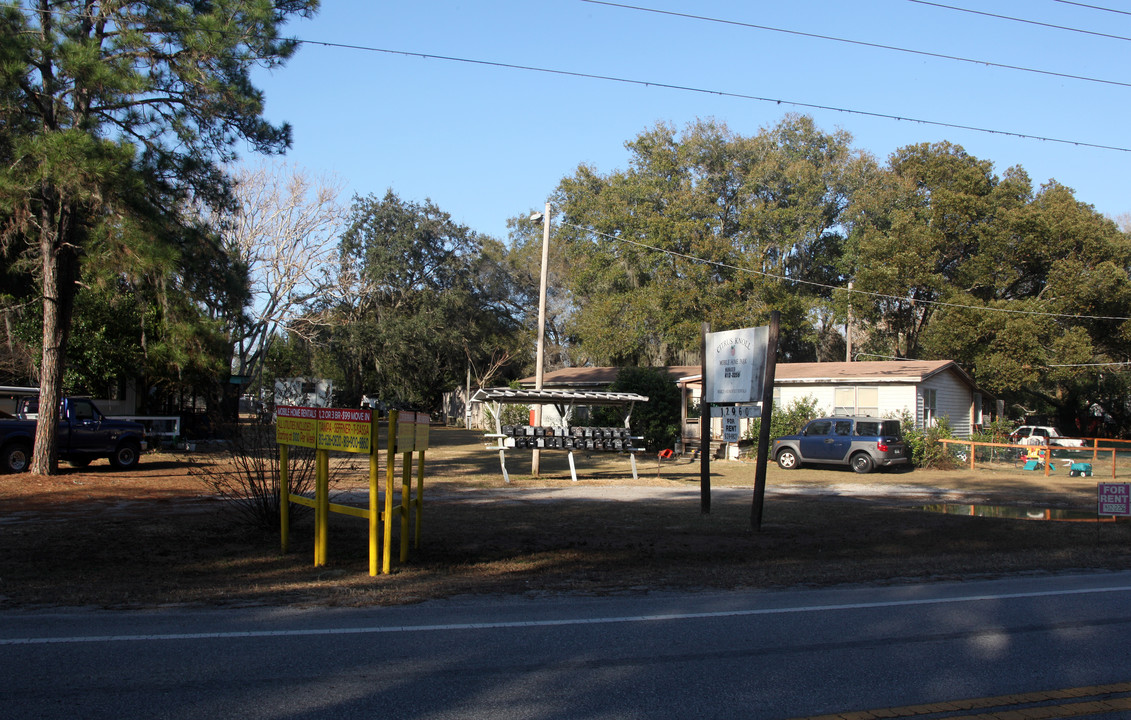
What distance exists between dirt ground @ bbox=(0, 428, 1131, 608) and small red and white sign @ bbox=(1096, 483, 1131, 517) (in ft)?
1.34

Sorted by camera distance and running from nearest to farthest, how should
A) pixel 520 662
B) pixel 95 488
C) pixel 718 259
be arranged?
pixel 520 662 < pixel 95 488 < pixel 718 259

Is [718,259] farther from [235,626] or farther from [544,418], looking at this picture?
[235,626]

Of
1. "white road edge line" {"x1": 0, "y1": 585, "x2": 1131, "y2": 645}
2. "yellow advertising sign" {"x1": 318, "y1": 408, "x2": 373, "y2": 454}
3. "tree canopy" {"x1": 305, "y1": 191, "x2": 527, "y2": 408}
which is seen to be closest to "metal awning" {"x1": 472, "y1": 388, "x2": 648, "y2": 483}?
"yellow advertising sign" {"x1": 318, "y1": 408, "x2": 373, "y2": 454}

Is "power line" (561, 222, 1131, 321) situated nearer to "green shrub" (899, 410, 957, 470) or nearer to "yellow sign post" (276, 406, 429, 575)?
"green shrub" (899, 410, 957, 470)

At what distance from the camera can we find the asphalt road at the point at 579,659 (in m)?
4.73

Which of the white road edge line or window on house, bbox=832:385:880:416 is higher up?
window on house, bbox=832:385:880:416

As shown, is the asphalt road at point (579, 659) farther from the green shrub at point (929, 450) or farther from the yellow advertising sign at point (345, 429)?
the green shrub at point (929, 450)

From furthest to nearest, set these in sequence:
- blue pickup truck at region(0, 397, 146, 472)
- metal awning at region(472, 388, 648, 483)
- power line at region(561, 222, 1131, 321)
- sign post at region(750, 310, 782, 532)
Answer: power line at region(561, 222, 1131, 321), metal awning at region(472, 388, 648, 483), blue pickup truck at region(0, 397, 146, 472), sign post at region(750, 310, 782, 532)

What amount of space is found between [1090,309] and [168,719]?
4079cm

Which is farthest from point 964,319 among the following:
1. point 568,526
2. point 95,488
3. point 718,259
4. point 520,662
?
point 520,662

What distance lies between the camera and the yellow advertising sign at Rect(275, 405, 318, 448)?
31.1 ft

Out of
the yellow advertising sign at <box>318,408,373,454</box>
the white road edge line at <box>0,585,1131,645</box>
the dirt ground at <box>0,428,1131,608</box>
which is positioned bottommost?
the dirt ground at <box>0,428,1131,608</box>

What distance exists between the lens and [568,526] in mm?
12805

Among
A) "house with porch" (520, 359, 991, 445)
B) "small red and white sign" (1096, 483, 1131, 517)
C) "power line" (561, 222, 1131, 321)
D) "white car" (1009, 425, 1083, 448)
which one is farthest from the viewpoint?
"power line" (561, 222, 1131, 321)
